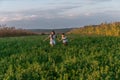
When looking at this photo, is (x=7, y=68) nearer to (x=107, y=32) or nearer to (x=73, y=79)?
(x=73, y=79)

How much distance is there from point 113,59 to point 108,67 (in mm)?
2194

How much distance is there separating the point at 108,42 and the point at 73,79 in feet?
38.4

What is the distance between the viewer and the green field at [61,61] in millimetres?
20797

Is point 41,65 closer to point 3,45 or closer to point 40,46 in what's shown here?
point 40,46

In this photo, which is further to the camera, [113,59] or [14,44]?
[14,44]

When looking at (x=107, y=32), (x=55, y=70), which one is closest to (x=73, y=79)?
(x=55, y=70)

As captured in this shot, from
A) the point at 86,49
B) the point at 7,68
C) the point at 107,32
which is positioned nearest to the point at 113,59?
the point at 86,49

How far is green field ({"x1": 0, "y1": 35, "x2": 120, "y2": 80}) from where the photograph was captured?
68.2ft

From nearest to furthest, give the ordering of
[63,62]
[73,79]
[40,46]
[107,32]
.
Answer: [73,79]
[63,62]
[40,46]
[107,32]

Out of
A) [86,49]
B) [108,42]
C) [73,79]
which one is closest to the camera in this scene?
[73,79]

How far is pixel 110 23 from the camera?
5147cm

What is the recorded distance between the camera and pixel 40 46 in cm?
2939

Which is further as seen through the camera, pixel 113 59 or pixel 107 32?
pixel 107 32

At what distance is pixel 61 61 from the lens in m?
24.0
